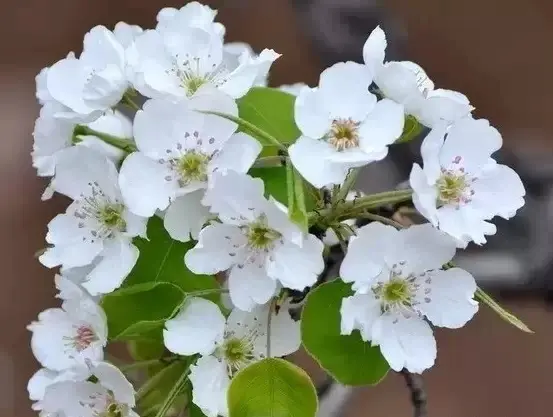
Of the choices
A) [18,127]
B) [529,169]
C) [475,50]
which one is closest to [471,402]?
[529,169]

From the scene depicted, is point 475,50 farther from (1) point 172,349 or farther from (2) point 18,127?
(1) point 172,349

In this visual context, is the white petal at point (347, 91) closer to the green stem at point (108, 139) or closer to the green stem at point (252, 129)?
the green stem at point (252, 129)

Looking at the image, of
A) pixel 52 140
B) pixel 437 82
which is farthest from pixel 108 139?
pixel 437 82

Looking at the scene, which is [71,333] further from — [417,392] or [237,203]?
[417,392]

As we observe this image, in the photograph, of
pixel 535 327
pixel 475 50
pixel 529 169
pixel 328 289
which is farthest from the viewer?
pixel 475 50

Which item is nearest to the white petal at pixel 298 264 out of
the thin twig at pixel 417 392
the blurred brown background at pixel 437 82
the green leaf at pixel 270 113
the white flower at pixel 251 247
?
the white flower at pixel 251 247

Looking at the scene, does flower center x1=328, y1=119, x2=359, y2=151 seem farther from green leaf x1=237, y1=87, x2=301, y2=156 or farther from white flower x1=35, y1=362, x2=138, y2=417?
white flower x1=35, y1=362, x2=138, y2=417
